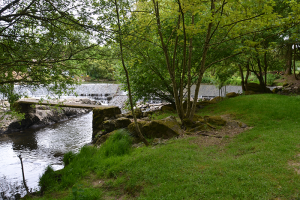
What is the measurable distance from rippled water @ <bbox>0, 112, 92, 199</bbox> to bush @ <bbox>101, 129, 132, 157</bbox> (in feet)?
5.79

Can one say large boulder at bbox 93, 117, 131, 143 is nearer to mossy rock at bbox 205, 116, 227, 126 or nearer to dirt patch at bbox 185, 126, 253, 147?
dirt patch at bbox 185, 126, 253, 147

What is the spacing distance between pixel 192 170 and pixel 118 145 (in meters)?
2.78

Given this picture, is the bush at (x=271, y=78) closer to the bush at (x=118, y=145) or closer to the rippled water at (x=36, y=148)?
the rippled water at (x=36, y=148)

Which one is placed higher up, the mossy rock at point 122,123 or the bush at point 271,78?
the bush at point 271,78

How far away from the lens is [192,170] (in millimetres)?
4320

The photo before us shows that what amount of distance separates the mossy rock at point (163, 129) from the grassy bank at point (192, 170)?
2.37 feet

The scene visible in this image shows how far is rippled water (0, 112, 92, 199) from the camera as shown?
6.21 meters

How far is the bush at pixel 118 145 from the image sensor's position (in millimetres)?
6232

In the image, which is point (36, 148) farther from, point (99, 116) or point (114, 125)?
point (114, 125)

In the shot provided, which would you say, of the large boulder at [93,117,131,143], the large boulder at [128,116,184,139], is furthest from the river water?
the large boulder at [128,116,184,139]

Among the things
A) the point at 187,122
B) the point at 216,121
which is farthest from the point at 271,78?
the point at 187,122

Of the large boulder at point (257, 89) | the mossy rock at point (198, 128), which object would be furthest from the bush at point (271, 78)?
the mossy rock at point (198, 128)

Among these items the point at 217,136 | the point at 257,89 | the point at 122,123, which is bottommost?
the point at 217,136

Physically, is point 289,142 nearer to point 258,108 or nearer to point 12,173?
point 258,108
